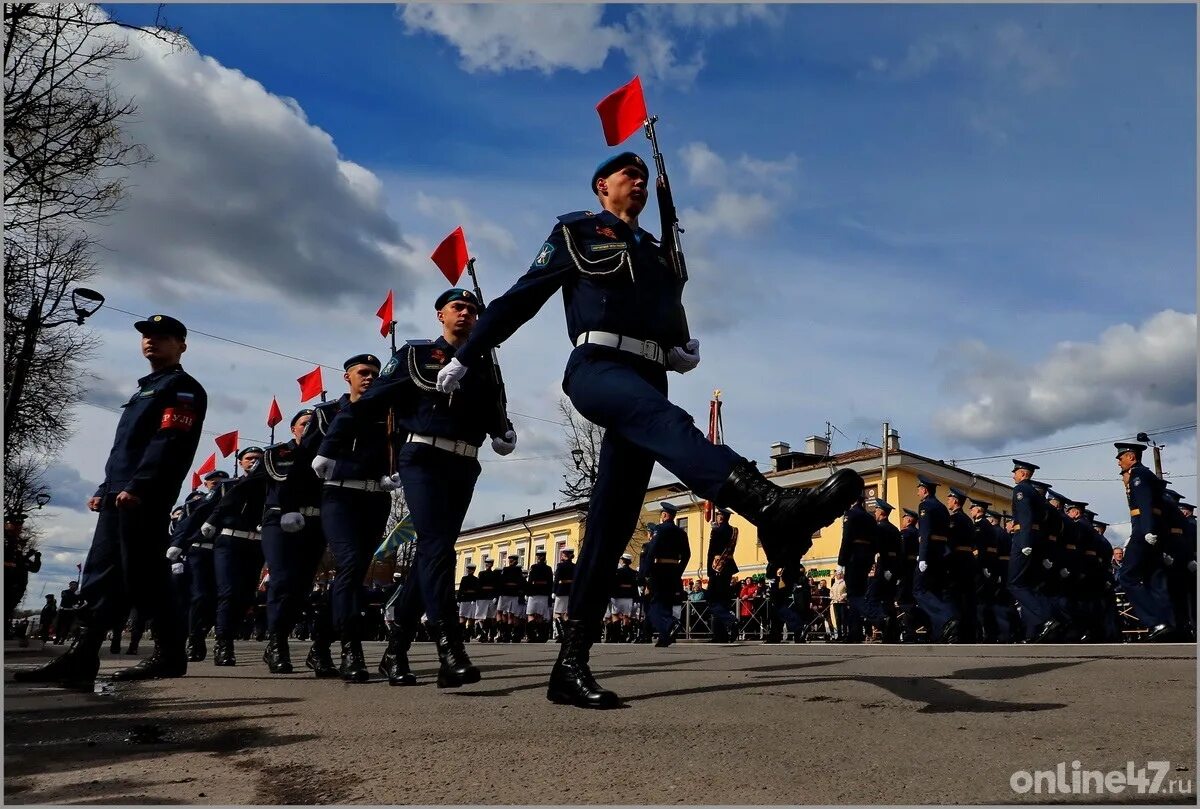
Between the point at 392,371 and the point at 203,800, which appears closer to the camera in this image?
the point at 203,800

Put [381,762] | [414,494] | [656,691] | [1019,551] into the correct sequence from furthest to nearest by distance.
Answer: [1019,551] < [414,494] < [656,691] < [381,762]

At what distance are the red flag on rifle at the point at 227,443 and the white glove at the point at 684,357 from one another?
15.6m

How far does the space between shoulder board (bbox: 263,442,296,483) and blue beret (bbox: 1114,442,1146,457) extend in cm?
1022

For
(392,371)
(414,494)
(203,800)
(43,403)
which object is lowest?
(203,800)

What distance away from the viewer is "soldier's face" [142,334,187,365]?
22.0 ft

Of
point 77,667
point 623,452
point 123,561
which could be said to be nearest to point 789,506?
point 623,452

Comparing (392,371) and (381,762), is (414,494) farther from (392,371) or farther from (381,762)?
(381,762)

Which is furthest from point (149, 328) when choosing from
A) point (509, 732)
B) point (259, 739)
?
point (509, 732)

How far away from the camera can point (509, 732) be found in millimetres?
3719

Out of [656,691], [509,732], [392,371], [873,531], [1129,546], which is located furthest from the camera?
Result: [873,531]

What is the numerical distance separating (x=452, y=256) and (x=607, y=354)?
5.42 meters

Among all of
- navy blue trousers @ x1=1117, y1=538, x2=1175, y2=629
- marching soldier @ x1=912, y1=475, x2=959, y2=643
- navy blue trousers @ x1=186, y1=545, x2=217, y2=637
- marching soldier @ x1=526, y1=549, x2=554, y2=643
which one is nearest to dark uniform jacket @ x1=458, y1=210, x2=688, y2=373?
navy blue trousers @ x1=186, y1=545, x2=217, y2=637

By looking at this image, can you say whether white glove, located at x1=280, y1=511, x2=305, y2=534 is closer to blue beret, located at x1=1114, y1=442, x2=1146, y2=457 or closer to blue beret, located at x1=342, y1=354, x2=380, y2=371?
blue beret, located at x1=342, y1=354, x2=380, y2=371

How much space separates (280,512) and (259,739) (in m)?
4.73
